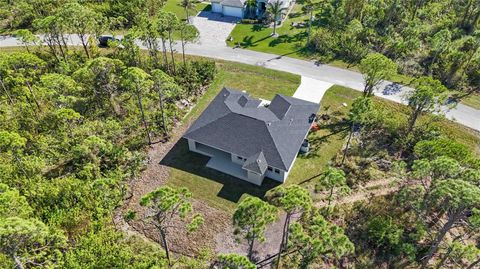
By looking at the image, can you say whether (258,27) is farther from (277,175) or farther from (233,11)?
(277,175)

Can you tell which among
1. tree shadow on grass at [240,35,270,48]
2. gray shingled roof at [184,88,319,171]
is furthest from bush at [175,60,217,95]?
tree shadow on grass at [240,35,270,48]

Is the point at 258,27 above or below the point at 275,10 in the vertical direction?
below

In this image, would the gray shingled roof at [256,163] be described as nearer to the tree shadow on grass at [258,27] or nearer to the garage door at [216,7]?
the tree shadow on grass at [258,27]

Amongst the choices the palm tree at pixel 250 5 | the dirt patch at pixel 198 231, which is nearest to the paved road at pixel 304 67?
the palm tree at pixel 250 5

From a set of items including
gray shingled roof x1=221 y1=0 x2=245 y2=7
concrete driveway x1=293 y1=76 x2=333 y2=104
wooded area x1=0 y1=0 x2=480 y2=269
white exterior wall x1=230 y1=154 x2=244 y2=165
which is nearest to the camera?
wooded area x1=0 y1=0 x2=480 y2=269

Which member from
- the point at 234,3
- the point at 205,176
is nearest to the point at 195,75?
the point at 205,176

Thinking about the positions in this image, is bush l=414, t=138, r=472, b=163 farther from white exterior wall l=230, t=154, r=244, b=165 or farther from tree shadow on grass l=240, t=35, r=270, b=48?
tree shadow on grass l=240, t=35, r=270, b=48
